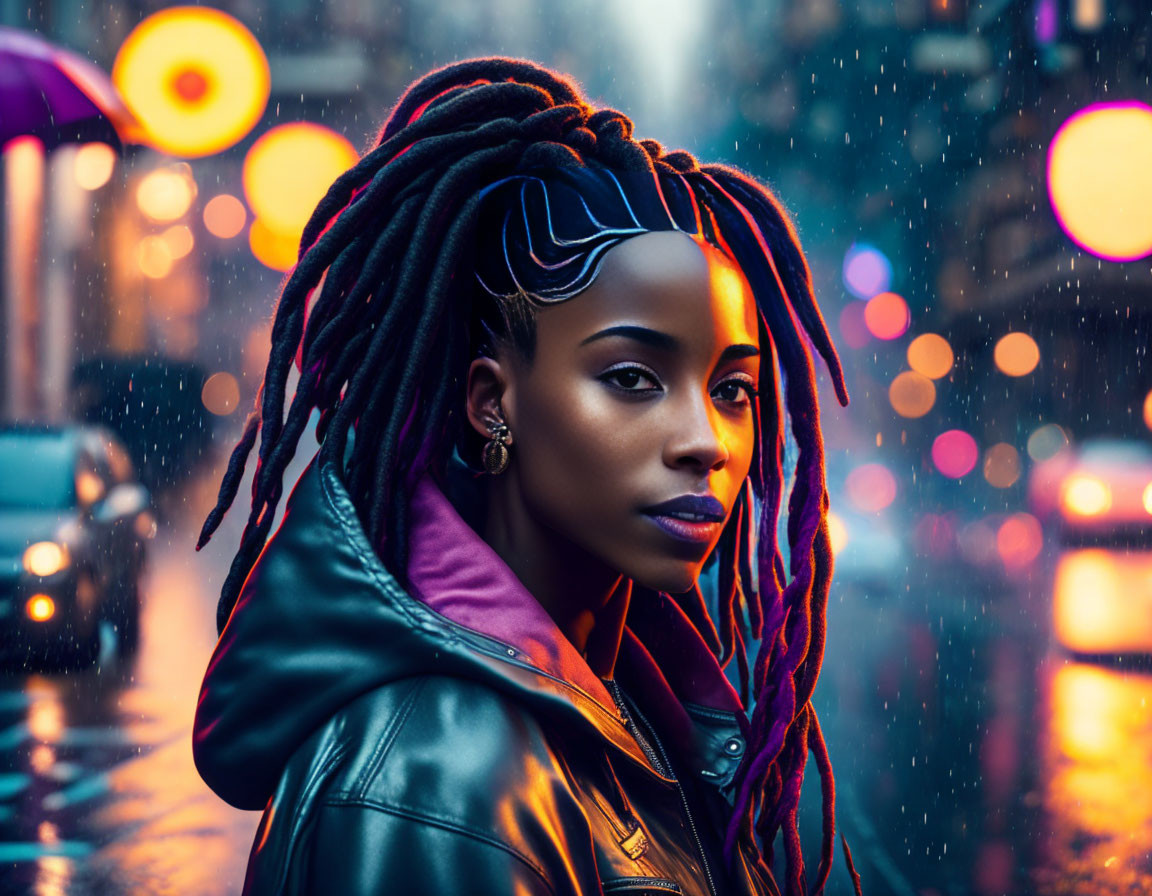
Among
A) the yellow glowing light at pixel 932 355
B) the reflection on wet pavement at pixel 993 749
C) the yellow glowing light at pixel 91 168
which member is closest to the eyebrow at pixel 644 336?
the reflection on wet pavement at pixel 993 749

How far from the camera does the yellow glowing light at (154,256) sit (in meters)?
34.0

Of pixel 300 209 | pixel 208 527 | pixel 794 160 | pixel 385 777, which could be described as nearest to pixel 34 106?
pixel 300 209

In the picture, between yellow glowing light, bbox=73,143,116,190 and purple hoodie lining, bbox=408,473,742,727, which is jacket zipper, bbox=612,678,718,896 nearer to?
purple hoodie lining, bbox=408,473,742,727

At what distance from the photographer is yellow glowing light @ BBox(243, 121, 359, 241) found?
635cm

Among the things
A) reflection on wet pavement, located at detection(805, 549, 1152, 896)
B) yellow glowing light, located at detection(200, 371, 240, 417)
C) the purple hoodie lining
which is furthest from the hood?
yellow glowing light, located at detection(200, 371, 240, 417)

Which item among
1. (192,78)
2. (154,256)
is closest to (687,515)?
(192,78)

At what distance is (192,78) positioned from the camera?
215 inches

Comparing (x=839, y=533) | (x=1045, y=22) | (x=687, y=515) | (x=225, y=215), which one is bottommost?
(x=839, y=533)

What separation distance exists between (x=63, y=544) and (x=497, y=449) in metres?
7.18

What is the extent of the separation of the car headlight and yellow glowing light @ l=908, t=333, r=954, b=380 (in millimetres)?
42722

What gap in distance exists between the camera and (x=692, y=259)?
5.33ft

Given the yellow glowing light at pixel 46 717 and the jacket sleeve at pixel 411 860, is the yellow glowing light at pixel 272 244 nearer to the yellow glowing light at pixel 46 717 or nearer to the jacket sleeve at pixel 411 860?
the yellow glowing light at pixel 46 717

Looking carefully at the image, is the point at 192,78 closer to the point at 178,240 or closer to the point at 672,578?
the point at 672,578

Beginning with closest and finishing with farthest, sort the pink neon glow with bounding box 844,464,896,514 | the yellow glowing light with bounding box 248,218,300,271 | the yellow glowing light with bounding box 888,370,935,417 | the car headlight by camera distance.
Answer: the yellow glowing light with bounding box 248,218,300,271 < the car headlight < the pink neon glow with bounding box 844,464,896,514 < the yellow glowing light with bounding box 888,370,935,417
